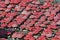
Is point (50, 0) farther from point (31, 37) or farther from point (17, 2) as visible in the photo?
point (31, 37)

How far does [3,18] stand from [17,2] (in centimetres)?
69

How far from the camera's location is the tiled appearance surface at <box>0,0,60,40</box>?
573cm

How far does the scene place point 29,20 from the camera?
6.11 meters

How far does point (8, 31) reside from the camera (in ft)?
19.6

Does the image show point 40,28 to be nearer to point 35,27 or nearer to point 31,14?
point 35,27

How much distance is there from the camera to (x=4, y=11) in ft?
21.3

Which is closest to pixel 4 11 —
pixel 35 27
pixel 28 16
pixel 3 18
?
pixel 3 18

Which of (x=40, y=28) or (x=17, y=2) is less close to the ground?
(x=17, y=2)

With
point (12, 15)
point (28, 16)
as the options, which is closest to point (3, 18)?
point (12, 15)

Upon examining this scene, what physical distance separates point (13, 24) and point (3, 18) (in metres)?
0.38

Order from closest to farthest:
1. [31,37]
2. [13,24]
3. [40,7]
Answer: [31,37] → [13,24] → [40,7]

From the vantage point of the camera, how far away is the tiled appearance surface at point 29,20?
18.8 ft

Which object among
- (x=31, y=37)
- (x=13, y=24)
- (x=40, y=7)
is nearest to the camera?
(x=31, y=37)

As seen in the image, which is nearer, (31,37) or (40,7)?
(31,37)
